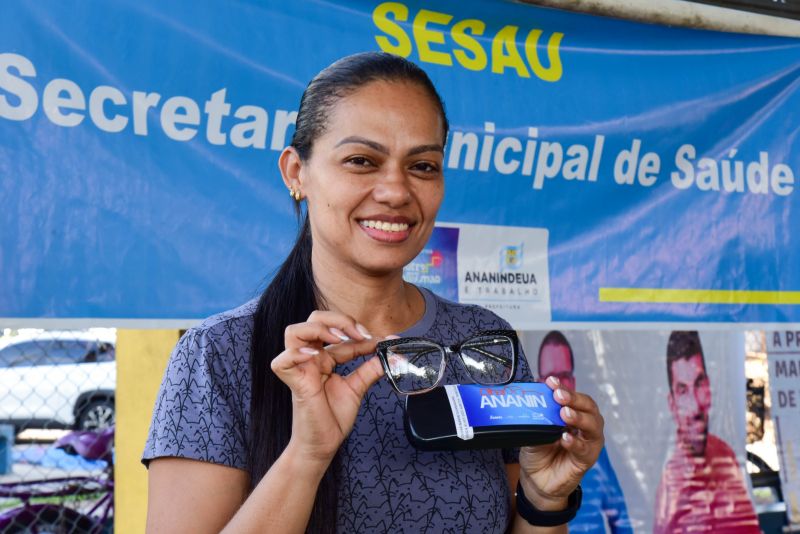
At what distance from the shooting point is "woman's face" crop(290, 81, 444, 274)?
1390 millimetres

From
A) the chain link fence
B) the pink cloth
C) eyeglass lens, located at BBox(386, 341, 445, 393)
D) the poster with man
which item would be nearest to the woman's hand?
eyeglass lens, located at BBox(386, 341, 445, 393)

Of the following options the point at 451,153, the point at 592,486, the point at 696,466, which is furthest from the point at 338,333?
the point at 696,466

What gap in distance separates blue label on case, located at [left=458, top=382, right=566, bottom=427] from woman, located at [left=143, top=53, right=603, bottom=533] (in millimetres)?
31

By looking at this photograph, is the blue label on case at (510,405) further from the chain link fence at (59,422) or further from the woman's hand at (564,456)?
the chain link fence at (59,422)

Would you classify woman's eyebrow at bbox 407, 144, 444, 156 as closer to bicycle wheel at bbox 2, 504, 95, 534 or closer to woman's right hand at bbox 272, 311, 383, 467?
woman's right hand at bbox 272, 311, 383, 467

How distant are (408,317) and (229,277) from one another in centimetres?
96

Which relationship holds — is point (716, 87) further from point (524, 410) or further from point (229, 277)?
point (524, 410)

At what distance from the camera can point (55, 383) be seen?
23.0ft

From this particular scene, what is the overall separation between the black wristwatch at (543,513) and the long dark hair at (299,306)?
1.14ft

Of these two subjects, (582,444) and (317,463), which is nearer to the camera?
(317,463)

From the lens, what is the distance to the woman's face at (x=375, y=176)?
1390mm

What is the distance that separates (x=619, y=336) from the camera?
3662 millimetres

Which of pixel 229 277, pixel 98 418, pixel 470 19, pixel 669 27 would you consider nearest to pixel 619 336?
pixel 669 27

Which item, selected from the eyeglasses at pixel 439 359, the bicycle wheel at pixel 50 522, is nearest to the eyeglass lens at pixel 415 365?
the eyeglasses at pixel 439 359
